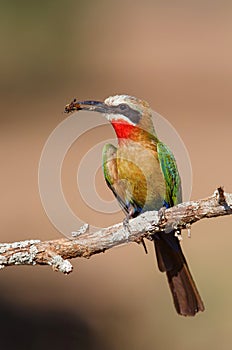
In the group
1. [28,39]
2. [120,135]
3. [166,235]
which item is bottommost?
[166,235]

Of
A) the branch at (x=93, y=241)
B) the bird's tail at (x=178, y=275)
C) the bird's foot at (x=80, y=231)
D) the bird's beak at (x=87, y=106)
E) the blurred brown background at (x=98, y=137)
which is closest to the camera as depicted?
the branch at (x=93, y=241)

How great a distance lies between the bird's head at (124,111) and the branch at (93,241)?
1.31ft

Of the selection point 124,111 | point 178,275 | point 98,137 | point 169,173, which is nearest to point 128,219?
point 169,173

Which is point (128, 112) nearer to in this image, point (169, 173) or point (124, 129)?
point (124, 129)

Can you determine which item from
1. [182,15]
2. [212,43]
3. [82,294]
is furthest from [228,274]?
[182,15]

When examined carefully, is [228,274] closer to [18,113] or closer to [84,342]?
[84,342]

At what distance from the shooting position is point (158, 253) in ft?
10.6

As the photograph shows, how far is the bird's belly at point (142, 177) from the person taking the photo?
304 centimetres

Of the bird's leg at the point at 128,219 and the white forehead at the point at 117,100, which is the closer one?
the bird's leg at the point at 128,219

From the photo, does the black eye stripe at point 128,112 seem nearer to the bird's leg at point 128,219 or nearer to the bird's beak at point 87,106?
the bird's beak at point 87,106

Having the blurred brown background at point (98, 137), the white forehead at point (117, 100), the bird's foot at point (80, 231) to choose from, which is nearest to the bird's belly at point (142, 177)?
the white forehead at point (117, 100)

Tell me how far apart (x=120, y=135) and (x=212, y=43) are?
28.2 feet

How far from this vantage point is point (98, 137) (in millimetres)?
8352

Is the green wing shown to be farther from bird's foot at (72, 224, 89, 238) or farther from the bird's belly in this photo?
bird's foot at (72, 224, 89, 238)
